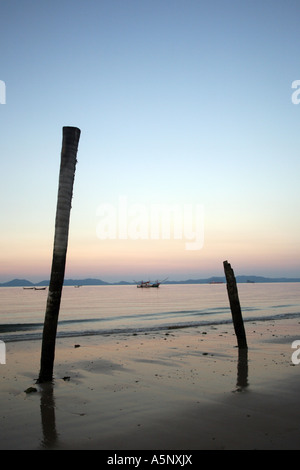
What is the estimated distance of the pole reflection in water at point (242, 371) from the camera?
971 centimetres

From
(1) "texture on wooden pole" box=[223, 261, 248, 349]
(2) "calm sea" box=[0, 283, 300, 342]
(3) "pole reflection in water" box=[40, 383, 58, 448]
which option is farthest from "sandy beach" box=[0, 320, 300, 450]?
(2) "calm sea" box=[0, 283, 300, 342]

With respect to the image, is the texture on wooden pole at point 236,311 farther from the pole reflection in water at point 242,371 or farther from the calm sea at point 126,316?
the calm sea at point 126,316

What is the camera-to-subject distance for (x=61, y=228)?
9.82 meters

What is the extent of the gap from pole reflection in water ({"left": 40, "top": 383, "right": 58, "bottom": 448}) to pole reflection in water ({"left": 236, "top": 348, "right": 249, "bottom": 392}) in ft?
15.0

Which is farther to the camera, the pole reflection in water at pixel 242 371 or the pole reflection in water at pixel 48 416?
the pole reflection in water at pixel 242 371

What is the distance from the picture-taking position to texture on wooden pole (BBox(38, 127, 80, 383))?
32.1ft

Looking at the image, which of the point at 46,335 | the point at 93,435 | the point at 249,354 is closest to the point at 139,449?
the point at 93,435

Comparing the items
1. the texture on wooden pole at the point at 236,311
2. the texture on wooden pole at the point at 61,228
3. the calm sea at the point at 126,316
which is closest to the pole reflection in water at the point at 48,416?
the texture on wooden pole at the point at 61,228

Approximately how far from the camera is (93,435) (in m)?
6.51

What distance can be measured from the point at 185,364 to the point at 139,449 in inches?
270

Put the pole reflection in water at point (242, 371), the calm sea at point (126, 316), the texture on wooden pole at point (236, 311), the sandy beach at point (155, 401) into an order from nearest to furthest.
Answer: the sandy beach at point (155, 401) < the pole reflection in water at point (242, 371) < the texture on wooden pole at point (236, 311) < the calm sea at point (126, 316)

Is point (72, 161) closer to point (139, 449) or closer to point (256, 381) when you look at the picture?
point (139, 449)

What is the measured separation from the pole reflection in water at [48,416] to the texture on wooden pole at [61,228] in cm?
105
